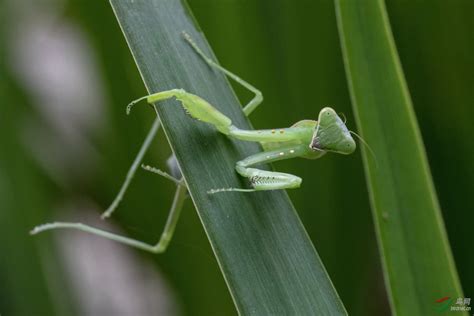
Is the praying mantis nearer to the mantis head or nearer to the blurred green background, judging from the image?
the mantis head

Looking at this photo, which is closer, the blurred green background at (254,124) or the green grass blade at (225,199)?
the green grass blade at (225,199)

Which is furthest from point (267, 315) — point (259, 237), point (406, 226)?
point (406, 226)

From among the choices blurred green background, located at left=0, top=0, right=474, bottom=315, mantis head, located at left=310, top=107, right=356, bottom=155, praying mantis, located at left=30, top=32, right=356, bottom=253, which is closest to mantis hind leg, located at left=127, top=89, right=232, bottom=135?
praying mantis, located at left=30, top=32, right=356, bottom=253

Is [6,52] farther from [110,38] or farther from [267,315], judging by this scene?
[267,315]

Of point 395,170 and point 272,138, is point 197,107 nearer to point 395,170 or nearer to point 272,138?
point 272,138

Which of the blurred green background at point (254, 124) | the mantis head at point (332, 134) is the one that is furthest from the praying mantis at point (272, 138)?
the blurred green background at point (254, 124)

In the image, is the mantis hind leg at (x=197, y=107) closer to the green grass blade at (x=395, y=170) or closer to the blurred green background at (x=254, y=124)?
the green grass blade at (x=395, y=170)

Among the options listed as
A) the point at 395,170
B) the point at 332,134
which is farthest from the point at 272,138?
the point at 395,170
